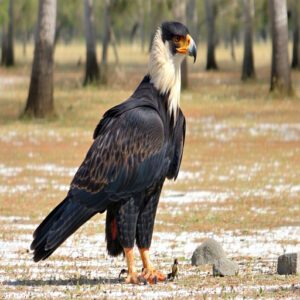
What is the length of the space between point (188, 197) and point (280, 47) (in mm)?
16539

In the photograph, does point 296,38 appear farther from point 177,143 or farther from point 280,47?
point 177,143

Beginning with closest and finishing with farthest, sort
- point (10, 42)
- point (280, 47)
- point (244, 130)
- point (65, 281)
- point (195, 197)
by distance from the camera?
point (65, 281)
point (195, 197)
point (244, 130)
point (280, 47)
point (10, 42)

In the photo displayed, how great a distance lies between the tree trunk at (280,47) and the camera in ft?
103

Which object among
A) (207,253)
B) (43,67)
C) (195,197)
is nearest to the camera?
(207,253)

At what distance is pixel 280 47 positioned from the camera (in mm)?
31812

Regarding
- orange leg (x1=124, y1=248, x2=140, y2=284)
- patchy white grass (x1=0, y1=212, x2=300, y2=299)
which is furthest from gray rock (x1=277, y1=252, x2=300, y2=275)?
orange leg (x1=124, y1=248, x2=140, y2=284)

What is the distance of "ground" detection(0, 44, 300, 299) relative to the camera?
27.7ft

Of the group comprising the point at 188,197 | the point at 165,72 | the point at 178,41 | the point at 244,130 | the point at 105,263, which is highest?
the point at 178,41

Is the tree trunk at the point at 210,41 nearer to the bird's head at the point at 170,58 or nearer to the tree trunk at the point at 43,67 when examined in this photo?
the tree trunk at the point at 43,67

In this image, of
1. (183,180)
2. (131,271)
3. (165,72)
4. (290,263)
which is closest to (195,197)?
(183,180)

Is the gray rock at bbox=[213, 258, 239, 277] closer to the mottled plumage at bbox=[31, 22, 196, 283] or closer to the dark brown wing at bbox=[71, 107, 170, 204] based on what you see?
the mottled plumage at bbox=[31, 22, 196, 283]

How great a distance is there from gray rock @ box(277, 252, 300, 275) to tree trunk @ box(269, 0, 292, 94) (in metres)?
23.0

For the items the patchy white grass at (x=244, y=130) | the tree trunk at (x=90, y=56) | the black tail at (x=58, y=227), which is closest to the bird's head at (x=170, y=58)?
the black tail at (x=58, y=227)

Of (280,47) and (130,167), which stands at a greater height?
(130,167)
